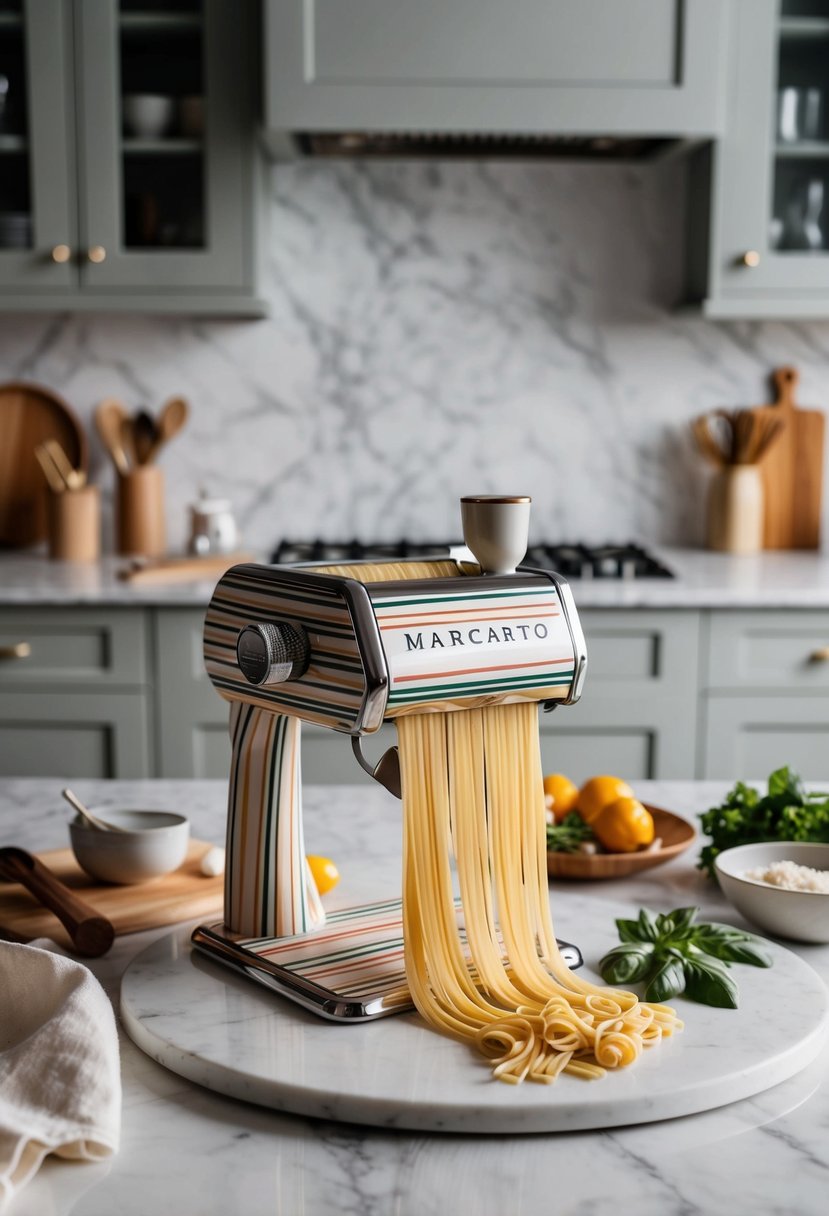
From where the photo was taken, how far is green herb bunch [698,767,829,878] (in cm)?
118

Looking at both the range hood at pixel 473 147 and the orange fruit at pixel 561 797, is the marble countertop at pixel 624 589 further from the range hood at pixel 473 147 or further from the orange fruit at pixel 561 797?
the orange fruit at pixel 561 797

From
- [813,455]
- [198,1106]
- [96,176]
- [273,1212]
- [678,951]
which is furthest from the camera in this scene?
[813,455]

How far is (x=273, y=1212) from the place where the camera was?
2.26 feet

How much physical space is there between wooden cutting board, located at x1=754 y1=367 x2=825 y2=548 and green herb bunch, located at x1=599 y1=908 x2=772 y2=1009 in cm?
236

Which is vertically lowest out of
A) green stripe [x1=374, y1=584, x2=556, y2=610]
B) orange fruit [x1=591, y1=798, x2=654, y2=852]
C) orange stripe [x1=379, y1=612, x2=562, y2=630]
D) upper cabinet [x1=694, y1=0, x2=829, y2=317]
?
orange fruit [x1=591, y1=798, x2=654, y2=852]

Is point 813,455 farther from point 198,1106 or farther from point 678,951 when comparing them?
point 198,1106

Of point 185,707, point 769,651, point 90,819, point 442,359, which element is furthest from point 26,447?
point 90,819

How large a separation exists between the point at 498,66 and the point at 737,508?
3.96ft

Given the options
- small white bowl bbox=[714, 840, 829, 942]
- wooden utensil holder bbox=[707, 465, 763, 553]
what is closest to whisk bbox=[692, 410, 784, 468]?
wooden utensil holder bbox=[707, 465, 763, 553]

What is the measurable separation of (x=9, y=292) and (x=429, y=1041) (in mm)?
2400

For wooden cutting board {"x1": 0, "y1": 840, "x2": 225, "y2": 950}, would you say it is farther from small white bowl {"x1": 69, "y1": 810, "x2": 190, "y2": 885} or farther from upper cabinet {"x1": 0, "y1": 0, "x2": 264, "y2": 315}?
upper cabinet {"x1": 0, "y1": 0, "x2": 264, "y2": 315}

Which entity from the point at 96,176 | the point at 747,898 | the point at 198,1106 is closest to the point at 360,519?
the point at 96,176

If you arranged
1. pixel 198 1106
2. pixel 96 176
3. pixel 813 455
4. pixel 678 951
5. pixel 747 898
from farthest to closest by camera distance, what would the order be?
pixel 813 455, pixel 96 176, pixel 747 898, pixel 678 951, pixel 198 1106

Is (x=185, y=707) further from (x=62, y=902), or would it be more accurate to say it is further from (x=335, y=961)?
(x=335, y=961)
